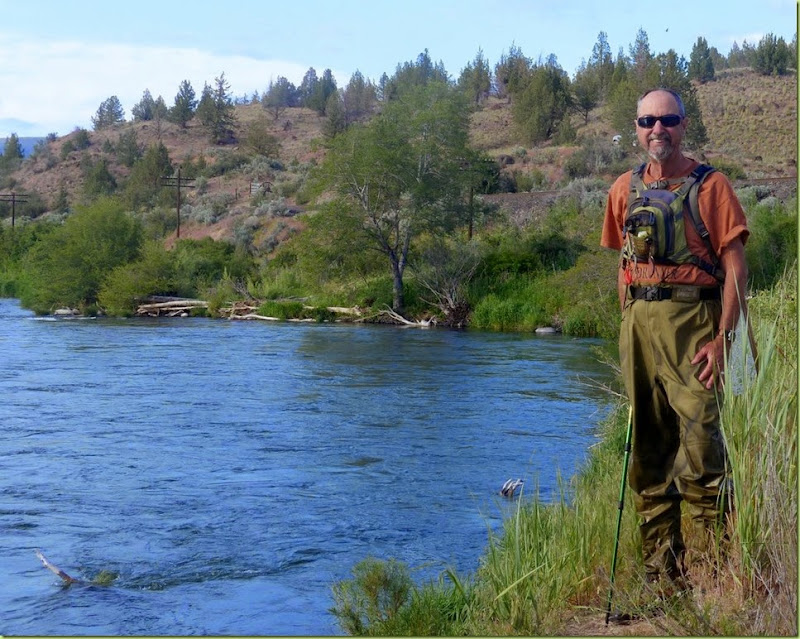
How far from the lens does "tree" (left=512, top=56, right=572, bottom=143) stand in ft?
214

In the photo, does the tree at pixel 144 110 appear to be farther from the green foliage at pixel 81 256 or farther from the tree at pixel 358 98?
the green foliage at pixel 81 256

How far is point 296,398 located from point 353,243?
15786 millimetres

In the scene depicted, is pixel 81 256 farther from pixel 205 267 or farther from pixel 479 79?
pixel 479 79

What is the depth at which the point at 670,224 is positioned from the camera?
4730mm

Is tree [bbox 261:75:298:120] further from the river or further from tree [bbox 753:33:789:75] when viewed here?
the river

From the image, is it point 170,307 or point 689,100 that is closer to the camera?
point 170,307

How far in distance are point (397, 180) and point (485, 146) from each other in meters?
36.9

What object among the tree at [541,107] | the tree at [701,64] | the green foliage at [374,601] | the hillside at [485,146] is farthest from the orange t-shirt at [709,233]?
the tree at [701,64]

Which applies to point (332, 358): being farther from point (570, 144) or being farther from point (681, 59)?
point (681, 59)

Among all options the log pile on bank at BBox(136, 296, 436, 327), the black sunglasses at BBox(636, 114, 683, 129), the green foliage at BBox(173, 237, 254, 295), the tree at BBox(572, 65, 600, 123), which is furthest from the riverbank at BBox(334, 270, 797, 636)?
the tree at BBox(572, 65, 600, 123)

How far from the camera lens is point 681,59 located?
70.9 metres

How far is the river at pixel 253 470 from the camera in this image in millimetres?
7090

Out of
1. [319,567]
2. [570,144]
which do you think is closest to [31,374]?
[319,567]

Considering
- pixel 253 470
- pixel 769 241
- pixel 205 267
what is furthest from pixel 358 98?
pixel 253 470
